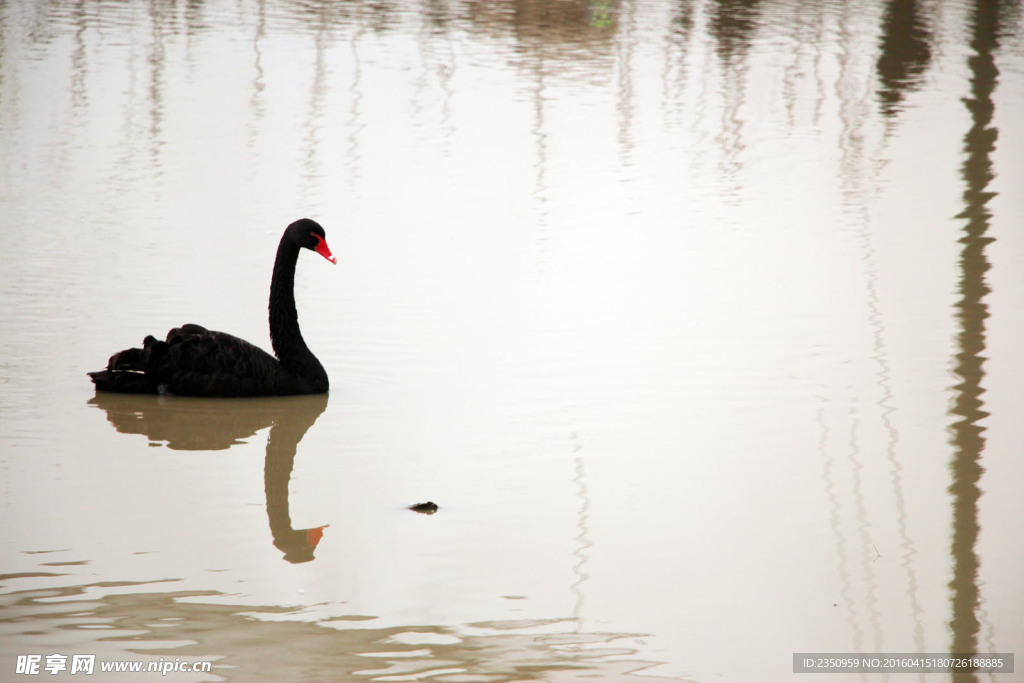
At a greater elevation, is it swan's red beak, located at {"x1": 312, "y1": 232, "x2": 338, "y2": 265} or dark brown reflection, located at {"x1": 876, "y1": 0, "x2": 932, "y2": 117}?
swan's red beak, located at {"x1": 312, "y1": 232, "x2": 338, "y2": 265}

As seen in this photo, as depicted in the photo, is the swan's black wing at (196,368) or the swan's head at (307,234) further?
the swan's head at (307,234)

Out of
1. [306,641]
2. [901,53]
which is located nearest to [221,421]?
[306,641]

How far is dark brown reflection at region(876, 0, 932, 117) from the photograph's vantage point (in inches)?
531

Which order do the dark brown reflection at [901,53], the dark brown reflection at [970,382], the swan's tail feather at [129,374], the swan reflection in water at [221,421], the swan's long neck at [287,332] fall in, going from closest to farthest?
the dark brown reflection at [970,382]
the swan reflection in water at [221,421]
the swan's tail feather at [129,374]
the swan's long neck at [287,332]
the dark brown reflection at [901,53]

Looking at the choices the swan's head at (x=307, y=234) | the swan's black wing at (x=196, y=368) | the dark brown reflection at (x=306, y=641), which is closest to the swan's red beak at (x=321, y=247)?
the swan's head at (x=307, y=234)

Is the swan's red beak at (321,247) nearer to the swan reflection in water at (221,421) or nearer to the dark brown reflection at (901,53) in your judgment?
the swan reflection in water at (221,421)

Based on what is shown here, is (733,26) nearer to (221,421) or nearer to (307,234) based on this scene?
(307,234)

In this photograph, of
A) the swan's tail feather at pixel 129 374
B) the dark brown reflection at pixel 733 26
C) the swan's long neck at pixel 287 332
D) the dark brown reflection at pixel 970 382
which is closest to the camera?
the dark brown reflection at pixel 970 382

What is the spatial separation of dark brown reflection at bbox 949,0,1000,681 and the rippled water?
0.8 inches

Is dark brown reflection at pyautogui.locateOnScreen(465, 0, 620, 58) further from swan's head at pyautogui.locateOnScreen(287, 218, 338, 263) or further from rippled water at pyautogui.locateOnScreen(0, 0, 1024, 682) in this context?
swan's head at pyautogui.locateOnScreen(287, 218, 338, 263)

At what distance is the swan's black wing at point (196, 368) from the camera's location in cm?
565

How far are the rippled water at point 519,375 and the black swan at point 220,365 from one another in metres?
0.12

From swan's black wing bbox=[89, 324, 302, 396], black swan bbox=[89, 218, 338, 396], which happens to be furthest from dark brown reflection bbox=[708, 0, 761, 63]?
swan's black wing bbox=[89, 324, 302, 396]

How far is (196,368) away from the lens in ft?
18.7
